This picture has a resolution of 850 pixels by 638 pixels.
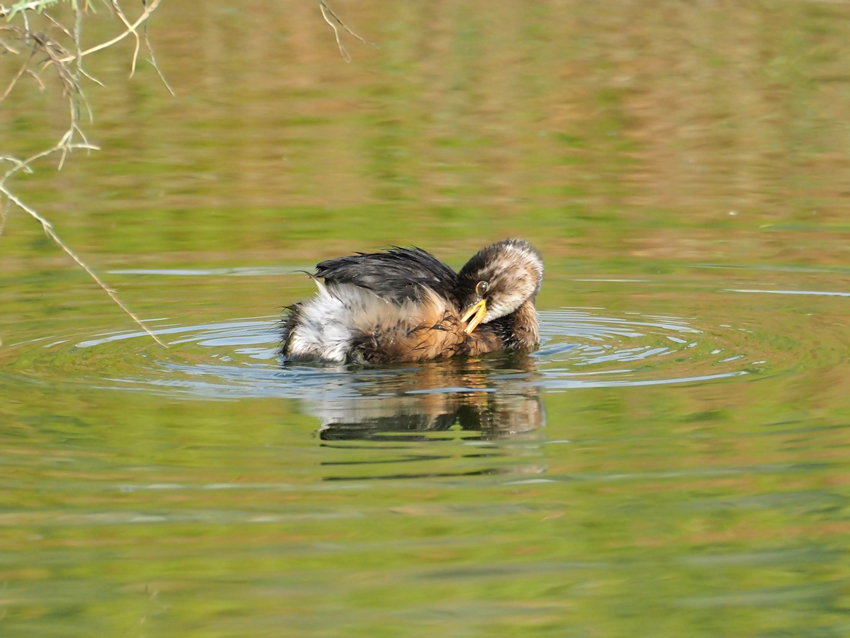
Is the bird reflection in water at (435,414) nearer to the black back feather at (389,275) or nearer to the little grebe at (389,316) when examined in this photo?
the little grebe at (389,316)

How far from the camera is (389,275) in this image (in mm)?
7016

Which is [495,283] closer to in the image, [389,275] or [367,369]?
[389,275]

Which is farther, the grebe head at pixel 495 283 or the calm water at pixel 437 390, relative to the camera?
the grebe head at pixel 495 283

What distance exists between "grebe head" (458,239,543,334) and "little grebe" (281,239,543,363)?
1 cm

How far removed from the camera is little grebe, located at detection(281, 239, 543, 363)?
695 cm

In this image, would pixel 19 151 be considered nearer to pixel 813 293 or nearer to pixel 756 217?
pixel 756 217

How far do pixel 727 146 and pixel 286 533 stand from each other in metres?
9.56

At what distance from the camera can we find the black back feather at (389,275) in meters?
6.96

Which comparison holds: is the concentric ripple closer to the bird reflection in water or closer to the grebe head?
the bird reflection in water

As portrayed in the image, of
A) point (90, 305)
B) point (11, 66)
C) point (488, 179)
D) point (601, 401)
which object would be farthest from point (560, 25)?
point (601, 401)

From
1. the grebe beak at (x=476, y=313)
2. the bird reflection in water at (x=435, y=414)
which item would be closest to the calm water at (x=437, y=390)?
the bird reflection in water at (x=435, y=414)

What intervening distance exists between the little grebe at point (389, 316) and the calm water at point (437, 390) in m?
0.11

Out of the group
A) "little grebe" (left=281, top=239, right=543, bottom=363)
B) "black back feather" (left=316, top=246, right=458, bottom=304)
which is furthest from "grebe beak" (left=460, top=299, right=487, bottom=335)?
"black back feather" (left=316, top=246, right=458, bottom=304)

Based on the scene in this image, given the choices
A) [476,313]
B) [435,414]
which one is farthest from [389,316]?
[435,414]
